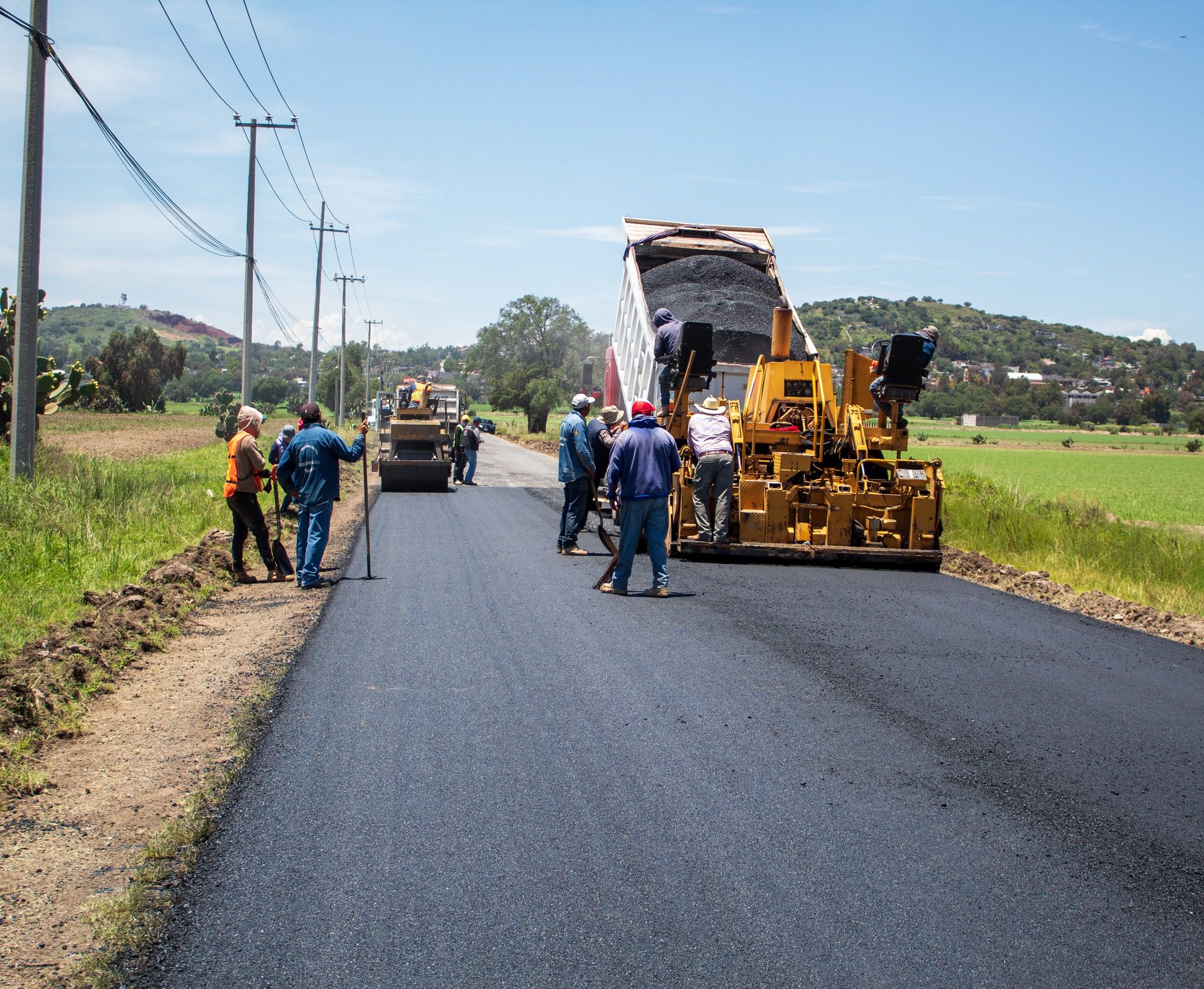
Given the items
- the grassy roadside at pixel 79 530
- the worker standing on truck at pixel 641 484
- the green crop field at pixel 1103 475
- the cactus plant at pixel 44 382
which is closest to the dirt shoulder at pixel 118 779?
the grassy roadside at pixel 79 530

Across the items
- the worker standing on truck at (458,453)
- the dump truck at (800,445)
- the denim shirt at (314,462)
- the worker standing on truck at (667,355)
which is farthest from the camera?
the worker standing on truck at (458,453)

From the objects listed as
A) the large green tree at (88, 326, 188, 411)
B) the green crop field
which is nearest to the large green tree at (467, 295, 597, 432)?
the large green tree at (88, 326, 188, 411)

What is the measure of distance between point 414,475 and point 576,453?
37.8 feet

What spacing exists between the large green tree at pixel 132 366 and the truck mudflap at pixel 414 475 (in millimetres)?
66081

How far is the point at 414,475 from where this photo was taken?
Answer: 79.3 feet

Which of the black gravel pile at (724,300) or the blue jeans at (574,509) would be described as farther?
the black gravel pile at (724,300)

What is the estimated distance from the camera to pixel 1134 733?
20.4 ft

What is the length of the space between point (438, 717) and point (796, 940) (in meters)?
2.85

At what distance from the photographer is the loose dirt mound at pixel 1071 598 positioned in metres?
Result: 9.96

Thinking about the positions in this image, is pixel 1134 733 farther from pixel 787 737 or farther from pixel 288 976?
pixel 288 976

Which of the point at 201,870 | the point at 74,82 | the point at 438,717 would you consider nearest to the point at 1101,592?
the point at 438,717

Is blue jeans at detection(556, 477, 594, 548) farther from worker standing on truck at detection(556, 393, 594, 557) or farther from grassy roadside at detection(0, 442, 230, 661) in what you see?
grassy roadside at detection(0, 442, 230, 661)

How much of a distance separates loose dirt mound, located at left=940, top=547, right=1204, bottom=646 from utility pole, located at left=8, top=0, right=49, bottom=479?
37.7ft

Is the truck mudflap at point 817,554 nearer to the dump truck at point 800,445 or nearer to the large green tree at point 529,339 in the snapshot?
the dump truck at point 800,445
